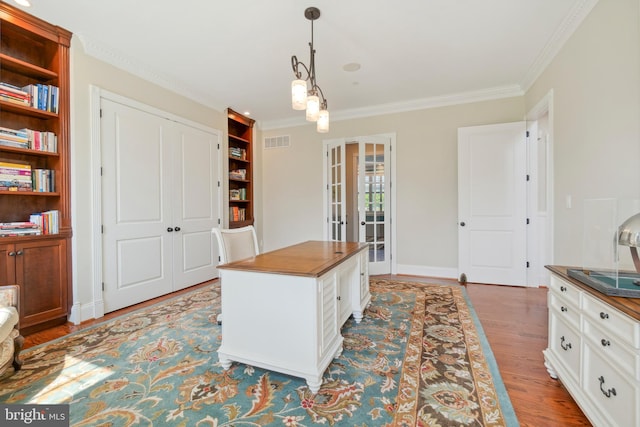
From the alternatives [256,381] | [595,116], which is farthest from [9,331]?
[595,116]

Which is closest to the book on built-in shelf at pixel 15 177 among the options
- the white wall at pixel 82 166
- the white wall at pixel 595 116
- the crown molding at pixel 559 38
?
the white wall at pixel 82 166

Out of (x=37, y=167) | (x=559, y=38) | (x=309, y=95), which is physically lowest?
(x=37, y=167)

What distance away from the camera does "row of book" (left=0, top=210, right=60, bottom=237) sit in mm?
2303

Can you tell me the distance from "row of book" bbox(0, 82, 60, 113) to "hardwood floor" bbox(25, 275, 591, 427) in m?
2.01

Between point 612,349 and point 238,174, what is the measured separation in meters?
4.83

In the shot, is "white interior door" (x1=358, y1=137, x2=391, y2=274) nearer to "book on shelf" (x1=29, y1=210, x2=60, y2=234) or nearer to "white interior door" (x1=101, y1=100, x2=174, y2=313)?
"white interior door" (x1=101, y1=100, x2=174, y2=313)

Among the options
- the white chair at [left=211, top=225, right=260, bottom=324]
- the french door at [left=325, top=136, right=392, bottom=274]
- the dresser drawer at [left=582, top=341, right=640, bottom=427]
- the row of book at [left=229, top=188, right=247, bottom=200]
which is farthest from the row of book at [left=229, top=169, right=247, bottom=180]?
the dresser drawer at [left=582, top=341, right=640, bottom=427]

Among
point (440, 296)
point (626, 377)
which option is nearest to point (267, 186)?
point (440, 296)

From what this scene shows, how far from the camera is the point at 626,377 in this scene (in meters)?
1.09

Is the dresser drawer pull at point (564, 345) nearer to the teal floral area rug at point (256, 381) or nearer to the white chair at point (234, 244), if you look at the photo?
the teal floral area rug at point (256, 381)

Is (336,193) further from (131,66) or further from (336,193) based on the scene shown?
(131,66)

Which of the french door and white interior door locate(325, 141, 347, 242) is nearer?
the french door

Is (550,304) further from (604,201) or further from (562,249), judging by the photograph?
(562,249)

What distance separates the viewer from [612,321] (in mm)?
1183
